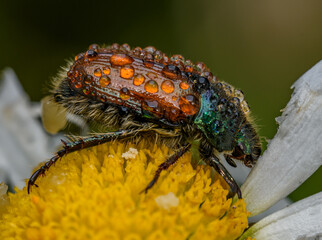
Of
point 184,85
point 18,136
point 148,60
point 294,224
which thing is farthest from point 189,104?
point 18,136

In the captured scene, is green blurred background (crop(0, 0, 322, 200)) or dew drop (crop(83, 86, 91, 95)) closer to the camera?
dew drop (crop(83, 86, 91, 95))

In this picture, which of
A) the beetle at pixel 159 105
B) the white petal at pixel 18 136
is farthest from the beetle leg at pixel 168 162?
the white petal at pixel 18 136

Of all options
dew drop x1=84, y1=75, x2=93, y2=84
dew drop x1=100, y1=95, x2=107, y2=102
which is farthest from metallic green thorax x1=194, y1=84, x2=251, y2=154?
dew drop x1=84, y1=75, x2=93, y2=84

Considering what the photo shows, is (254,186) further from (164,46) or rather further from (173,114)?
(164,46)

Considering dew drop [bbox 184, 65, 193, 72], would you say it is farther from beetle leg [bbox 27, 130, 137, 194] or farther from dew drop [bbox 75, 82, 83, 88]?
dew drop [bbox 75, 82, 83, 88]

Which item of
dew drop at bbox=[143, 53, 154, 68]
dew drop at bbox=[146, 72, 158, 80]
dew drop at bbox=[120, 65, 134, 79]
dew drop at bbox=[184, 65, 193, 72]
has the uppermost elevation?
dew drop at bbox=[184, 65, 193, 72]

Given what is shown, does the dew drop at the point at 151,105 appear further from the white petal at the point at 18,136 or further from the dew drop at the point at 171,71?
the white petal at the point at 18,136
